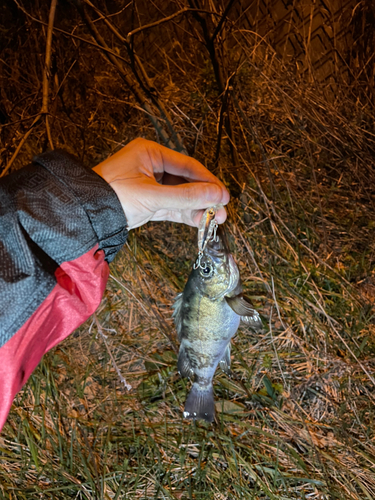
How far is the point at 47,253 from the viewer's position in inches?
51.8

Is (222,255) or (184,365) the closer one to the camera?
(222,255)

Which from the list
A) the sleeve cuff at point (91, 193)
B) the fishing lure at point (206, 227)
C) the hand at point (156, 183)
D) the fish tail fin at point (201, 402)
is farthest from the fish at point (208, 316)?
the sleeve cuff at point (91, 193)

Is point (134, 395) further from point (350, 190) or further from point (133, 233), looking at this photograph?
point (350, 190)

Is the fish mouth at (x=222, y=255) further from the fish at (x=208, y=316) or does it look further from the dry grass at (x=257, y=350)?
the dry grass at (x=257, y=350)

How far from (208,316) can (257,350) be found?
106 centimetres

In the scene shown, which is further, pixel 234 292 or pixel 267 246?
pixel 267 246

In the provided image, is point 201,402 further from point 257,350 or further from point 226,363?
point 257,350

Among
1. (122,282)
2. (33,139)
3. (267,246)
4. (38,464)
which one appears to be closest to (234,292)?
(267,246)

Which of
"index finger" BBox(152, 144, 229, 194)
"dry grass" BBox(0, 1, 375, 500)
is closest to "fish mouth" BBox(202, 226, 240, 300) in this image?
"index finger" BBox(152, 144, 229, 194)

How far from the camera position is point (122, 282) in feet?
10.5

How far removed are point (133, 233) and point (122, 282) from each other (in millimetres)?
459

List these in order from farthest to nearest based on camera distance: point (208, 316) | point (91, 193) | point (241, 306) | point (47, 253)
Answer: point (208, 316) < point (241, 306) < point (91, 193) < point (47, 253)

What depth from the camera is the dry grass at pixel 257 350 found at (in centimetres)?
272

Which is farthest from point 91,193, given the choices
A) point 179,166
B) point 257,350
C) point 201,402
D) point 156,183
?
point 257,350
